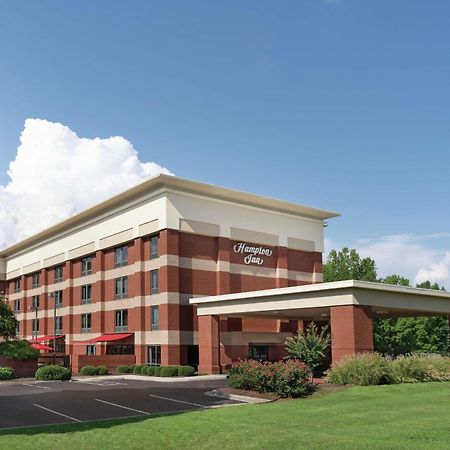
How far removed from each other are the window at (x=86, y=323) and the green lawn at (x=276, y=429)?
41.9m

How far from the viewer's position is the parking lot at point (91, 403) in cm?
2120

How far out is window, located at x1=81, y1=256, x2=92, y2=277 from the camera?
206 feet

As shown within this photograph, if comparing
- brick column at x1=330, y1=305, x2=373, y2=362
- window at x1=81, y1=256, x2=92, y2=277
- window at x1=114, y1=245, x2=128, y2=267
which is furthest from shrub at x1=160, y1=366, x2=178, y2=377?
window at x1=81, y1=256, x2=92, y2=277

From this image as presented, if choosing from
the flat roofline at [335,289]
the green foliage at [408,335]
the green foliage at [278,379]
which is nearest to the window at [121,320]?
the flat roofline at [335,289]

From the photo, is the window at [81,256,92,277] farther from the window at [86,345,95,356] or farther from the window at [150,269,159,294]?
the window at [150,269,159,294]

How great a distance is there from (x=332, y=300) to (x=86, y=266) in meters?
35.1

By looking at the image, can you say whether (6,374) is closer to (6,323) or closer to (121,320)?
(6,323)

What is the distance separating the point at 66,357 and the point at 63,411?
33.6 m

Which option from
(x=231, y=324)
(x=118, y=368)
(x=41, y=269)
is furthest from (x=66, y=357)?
(x=41, y=269)

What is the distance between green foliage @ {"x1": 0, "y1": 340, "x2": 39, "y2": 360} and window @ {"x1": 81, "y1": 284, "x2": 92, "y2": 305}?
16084mm

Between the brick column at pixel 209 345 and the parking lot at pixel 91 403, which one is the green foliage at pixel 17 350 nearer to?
the parking lot at pixel 91 403

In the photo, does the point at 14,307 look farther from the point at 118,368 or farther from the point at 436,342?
the point at 436,342

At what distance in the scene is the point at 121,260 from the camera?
57.1 metres

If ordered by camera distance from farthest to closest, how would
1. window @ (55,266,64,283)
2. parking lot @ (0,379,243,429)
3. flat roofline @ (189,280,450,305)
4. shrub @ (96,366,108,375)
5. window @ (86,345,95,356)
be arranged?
window @ (55,266,64,283), window @ (86,345,95,356), shrub @ (96,366,108,375), flat roofline @ (189,280,450,305), parking lot @ (0,379,243,429)
